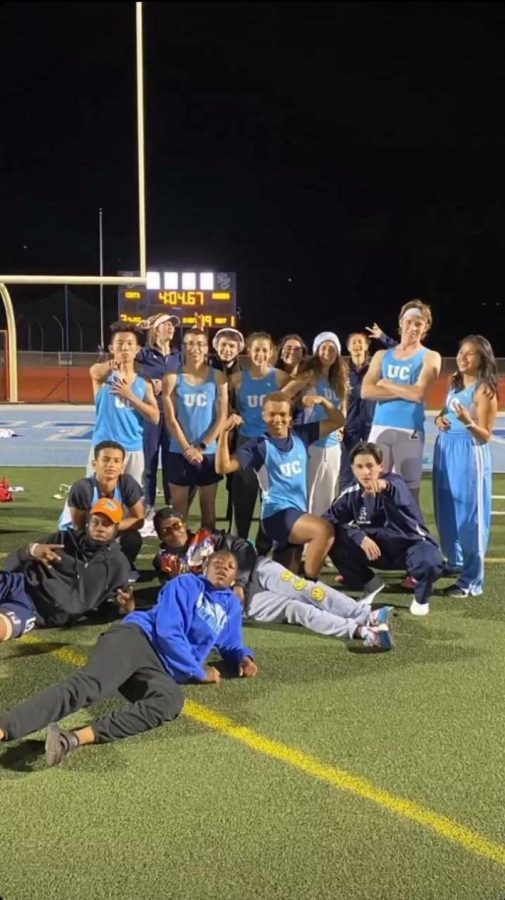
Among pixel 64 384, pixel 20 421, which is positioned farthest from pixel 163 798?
pixel 64 384

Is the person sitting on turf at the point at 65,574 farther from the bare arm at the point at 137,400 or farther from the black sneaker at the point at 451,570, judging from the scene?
the black sneaker at the point at 451,570

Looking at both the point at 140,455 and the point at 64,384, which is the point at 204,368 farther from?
the point at 64,384

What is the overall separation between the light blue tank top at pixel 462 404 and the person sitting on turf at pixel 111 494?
2.01 meters

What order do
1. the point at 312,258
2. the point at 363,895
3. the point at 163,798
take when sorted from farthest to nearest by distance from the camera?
the point at 312,258 → the point at 163,798 → the point at 363,895

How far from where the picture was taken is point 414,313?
209 inches

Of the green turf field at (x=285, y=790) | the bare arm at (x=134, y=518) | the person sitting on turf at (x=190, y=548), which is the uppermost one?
the bare arm at (x=134, y=518)

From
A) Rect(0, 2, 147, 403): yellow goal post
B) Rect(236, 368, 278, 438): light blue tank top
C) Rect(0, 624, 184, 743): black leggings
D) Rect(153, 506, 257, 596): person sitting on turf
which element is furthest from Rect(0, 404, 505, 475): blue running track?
Rect(0, 624, 184, 743): black leggings

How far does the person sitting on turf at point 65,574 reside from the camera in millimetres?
4348

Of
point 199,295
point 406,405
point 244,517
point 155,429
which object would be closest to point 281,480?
point 244,517

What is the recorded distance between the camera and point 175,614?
355cm

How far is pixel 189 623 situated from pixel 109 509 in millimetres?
1069

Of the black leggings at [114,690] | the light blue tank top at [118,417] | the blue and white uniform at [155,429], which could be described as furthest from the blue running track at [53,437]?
the black leggings at [114,690]

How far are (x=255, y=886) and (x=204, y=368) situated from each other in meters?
3.95

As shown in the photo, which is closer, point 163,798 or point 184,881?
point 184,881
